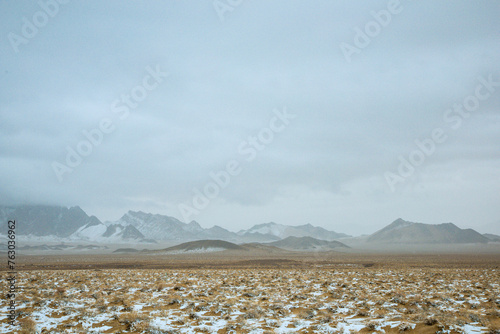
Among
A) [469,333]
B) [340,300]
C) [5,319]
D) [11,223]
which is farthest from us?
[11,223]

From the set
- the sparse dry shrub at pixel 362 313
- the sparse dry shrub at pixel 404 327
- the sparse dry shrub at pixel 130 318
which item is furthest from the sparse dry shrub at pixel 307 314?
the sparse dry shrub at pixel 130 318

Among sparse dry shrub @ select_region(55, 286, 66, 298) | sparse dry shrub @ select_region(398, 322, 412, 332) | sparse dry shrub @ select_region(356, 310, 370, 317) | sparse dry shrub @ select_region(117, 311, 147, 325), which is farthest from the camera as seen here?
sparse dry shrub @ select_region(55, 286, 66, 298)

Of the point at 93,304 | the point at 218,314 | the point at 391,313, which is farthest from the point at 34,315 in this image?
the point at 391,313

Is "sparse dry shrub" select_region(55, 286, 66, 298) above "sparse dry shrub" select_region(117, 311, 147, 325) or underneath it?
underneath

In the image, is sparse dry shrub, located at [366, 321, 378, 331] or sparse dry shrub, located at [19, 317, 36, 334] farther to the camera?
sparse dry shrub, located at [19, 317, 36, 334]

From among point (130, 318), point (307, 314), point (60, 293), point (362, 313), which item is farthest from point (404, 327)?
point (60, 293)

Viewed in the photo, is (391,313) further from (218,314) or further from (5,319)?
(5,319)

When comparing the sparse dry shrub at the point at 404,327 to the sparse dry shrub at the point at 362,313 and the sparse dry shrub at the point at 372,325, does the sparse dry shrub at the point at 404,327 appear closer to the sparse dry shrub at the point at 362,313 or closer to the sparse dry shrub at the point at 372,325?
the sparse dry shrub at the point at 372,325

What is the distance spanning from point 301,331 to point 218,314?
3.75 m

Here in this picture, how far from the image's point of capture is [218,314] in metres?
12.1

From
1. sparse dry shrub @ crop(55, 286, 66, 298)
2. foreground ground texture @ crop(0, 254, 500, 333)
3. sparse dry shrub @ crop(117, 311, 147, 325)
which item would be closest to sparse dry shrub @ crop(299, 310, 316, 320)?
foreground ground texture @ crop(0, 254, 500, 333)

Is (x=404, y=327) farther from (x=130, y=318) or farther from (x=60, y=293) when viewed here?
(x=60, y=293)

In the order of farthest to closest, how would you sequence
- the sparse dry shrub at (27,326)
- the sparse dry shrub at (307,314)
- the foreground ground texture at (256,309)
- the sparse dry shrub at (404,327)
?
1. the sparse dry shrub at (307,314)
2. the foreground ground texture at (256,309)
3. the sparse dry shrub at (27,326)
4. the sparse dry shrub at (404,327)

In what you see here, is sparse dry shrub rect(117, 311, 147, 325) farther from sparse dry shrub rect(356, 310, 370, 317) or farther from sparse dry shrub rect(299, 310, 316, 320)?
sparse dry shrub rect(356, 310, 370, 317)
